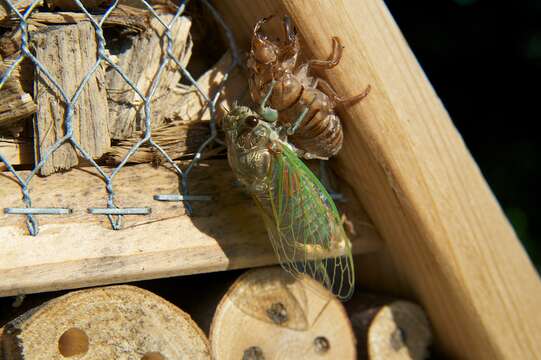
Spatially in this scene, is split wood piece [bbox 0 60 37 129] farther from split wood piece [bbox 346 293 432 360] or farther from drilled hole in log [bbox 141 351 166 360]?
split wood piece [bbox 346 293 432 360]

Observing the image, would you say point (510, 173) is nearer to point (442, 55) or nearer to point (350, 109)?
point (442, 55)

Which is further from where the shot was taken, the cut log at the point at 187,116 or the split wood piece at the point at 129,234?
the cut log at the point at 187,116

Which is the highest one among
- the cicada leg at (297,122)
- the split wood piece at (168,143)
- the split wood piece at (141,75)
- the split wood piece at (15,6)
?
the split wood piece at (15,6)

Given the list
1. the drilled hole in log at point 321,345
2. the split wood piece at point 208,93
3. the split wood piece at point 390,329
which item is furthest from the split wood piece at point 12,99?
the split wood piece at point 390,329

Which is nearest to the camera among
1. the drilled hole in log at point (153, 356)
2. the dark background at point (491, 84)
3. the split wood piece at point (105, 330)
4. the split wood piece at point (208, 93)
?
the split wood piece at point (105, 330)

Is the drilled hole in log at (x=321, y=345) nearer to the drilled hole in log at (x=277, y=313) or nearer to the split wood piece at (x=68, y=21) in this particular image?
the drilled hole in log at (x=277, y=313)

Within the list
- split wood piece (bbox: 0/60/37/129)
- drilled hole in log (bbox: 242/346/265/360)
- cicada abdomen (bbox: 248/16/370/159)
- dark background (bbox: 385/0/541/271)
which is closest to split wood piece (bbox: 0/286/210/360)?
drilled hole in log (bbox: 242/346/265/360)
